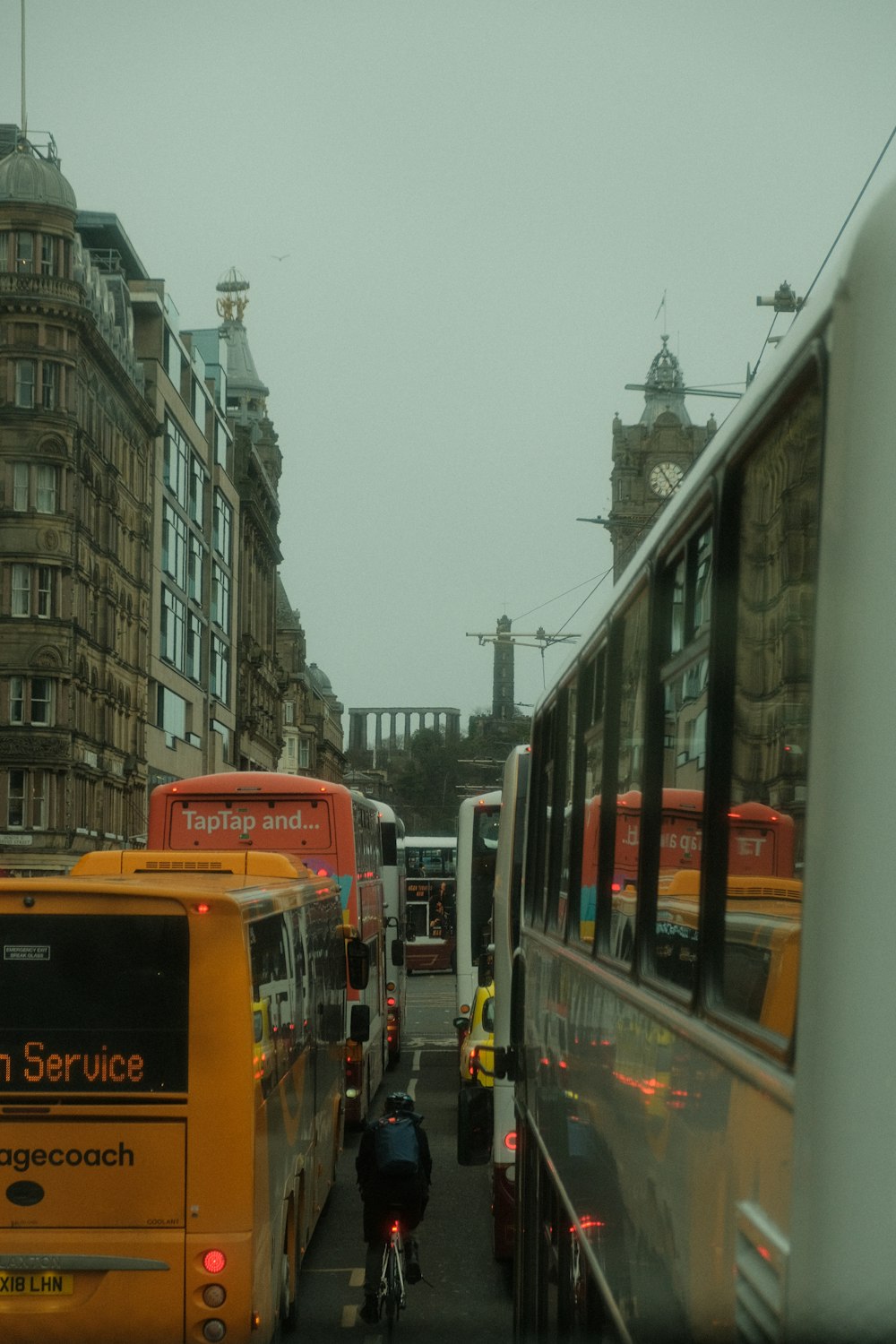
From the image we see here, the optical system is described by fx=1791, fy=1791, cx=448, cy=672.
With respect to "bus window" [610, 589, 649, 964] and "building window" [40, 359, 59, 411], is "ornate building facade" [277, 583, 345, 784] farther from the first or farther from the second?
"bus window" [610, 589, 649, 964]

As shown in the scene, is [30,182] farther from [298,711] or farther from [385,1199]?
[298,711]

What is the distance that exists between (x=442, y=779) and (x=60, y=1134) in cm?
13520

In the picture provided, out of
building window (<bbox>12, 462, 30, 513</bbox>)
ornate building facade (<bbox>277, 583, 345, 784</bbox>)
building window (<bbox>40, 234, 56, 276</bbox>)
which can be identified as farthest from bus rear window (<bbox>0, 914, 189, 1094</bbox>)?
ornate building facade (<bbox>277, 583, 345, 784</bbox>)

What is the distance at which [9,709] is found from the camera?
55.7 m

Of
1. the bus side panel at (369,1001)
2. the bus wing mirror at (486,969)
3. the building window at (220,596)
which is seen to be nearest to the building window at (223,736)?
the building window at (220,596)

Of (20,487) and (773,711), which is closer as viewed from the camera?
(773,711)

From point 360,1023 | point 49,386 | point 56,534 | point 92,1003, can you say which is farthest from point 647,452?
point 92,1003

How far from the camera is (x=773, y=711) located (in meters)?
2.89

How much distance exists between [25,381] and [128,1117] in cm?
5284

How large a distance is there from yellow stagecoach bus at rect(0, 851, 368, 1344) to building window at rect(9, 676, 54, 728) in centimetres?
4898

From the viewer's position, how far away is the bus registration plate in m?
7.80

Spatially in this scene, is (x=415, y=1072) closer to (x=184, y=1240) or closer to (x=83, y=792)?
(x=184, y=1240)

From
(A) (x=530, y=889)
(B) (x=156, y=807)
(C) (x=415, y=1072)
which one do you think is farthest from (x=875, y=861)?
(C) (x=415, y=1072)

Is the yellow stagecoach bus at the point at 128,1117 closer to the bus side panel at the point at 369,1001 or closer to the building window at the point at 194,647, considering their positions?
the bus side panel at the point at 369,1001
